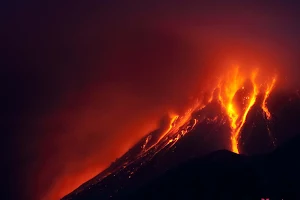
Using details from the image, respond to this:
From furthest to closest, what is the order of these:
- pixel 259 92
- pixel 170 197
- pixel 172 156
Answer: pixel 259 92 → pixel 172 156 → pixel 170 197

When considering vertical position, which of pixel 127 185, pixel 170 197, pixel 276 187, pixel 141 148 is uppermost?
pixel 141 148

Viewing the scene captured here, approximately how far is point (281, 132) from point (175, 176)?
15.7 meters

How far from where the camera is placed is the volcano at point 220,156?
43.6 metres

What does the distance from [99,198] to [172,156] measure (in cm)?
859

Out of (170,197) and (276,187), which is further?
(170,197)

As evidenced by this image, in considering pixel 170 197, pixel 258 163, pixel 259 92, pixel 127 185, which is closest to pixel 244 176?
pixel 258 163

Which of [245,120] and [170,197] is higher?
[245,120]

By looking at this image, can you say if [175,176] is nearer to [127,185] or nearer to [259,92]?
[127,185]

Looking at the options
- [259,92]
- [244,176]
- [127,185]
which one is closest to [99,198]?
[127,185]

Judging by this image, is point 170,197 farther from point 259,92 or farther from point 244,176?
point 259,92

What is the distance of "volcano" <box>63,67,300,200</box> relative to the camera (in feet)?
143

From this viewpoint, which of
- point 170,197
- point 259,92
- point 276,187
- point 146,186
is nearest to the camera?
point 276,187

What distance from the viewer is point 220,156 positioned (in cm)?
4775

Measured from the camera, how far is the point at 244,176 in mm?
43875
